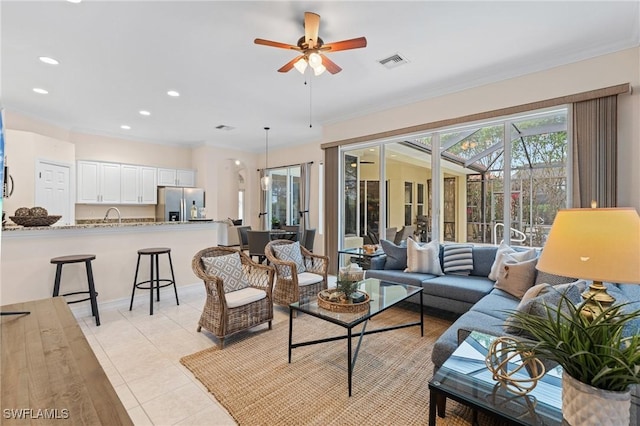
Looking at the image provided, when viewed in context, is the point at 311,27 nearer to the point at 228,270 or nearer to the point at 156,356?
the point at 228,270

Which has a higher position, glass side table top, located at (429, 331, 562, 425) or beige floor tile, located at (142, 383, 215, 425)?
glass side table top, located at (429, 331, 562, 425)

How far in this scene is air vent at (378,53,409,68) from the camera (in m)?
3.29

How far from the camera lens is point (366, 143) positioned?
5219mm

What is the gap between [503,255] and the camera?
3.33m

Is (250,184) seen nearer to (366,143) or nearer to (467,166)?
(366,143)

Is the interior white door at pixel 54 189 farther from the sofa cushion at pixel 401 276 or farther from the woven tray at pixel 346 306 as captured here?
the sofa cushion at pixel 401 276

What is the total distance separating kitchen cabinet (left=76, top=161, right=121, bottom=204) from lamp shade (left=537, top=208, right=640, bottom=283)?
24.7 feet

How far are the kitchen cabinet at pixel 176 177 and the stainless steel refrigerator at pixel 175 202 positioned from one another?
20 cm

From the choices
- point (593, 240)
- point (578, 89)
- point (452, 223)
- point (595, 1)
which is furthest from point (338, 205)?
point (593, 240)

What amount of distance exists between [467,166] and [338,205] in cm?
227

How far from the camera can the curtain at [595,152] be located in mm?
3041

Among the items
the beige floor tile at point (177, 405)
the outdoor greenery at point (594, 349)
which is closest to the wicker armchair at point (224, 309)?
the beige floor tile at point (177, 405)

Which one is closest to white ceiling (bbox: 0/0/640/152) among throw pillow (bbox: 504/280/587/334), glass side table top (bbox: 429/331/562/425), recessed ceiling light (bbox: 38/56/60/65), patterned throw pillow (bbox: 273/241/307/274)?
recessed ceiling light (bbox: 38/56/60/65)

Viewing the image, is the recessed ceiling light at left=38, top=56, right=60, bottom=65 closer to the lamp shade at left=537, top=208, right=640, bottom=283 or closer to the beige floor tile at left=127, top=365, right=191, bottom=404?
the beige floor tile at left=127, top=365, right=191, bottom=404
